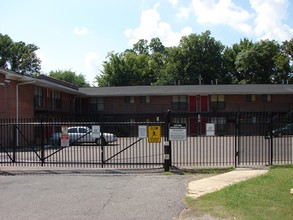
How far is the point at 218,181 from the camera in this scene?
12891 mm

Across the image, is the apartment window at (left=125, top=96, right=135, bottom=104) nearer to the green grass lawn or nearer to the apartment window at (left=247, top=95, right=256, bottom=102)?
the apartment window at (left=247, top=95, right=256, bottom=102)

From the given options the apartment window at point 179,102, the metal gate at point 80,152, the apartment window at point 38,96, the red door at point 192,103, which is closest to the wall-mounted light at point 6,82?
the metal gate at point 80,152

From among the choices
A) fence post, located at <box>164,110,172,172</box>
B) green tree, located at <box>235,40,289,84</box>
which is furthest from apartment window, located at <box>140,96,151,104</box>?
fence post, located at <box>164,110,172,172</box>

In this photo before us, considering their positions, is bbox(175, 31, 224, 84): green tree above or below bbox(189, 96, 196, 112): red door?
above

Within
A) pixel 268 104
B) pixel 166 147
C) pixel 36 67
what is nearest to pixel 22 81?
pixel 166 147

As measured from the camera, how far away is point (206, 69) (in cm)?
7269

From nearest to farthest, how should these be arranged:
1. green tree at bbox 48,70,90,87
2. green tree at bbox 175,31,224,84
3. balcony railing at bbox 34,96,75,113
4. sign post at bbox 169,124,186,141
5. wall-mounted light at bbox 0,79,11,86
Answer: sign post at bbox 169,124,186,141, wall-mounted light at bbox 0,79,11,86, balcony railing at bbox 34,96,75,113, green tree at bbox 175,31,224,84, green tree at bbox 48,70,90,87

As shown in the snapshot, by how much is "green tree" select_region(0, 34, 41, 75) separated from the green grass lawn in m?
72.1

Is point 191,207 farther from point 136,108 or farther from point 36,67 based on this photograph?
point 36,67

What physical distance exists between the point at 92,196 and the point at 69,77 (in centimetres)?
8708

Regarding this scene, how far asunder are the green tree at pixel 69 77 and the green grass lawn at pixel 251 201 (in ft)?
280

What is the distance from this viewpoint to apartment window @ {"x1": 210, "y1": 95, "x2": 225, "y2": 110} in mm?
49656

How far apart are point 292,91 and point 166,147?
35.9m

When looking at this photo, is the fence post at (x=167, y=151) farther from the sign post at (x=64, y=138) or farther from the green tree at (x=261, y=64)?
the green tree at (x=261, y=64)
